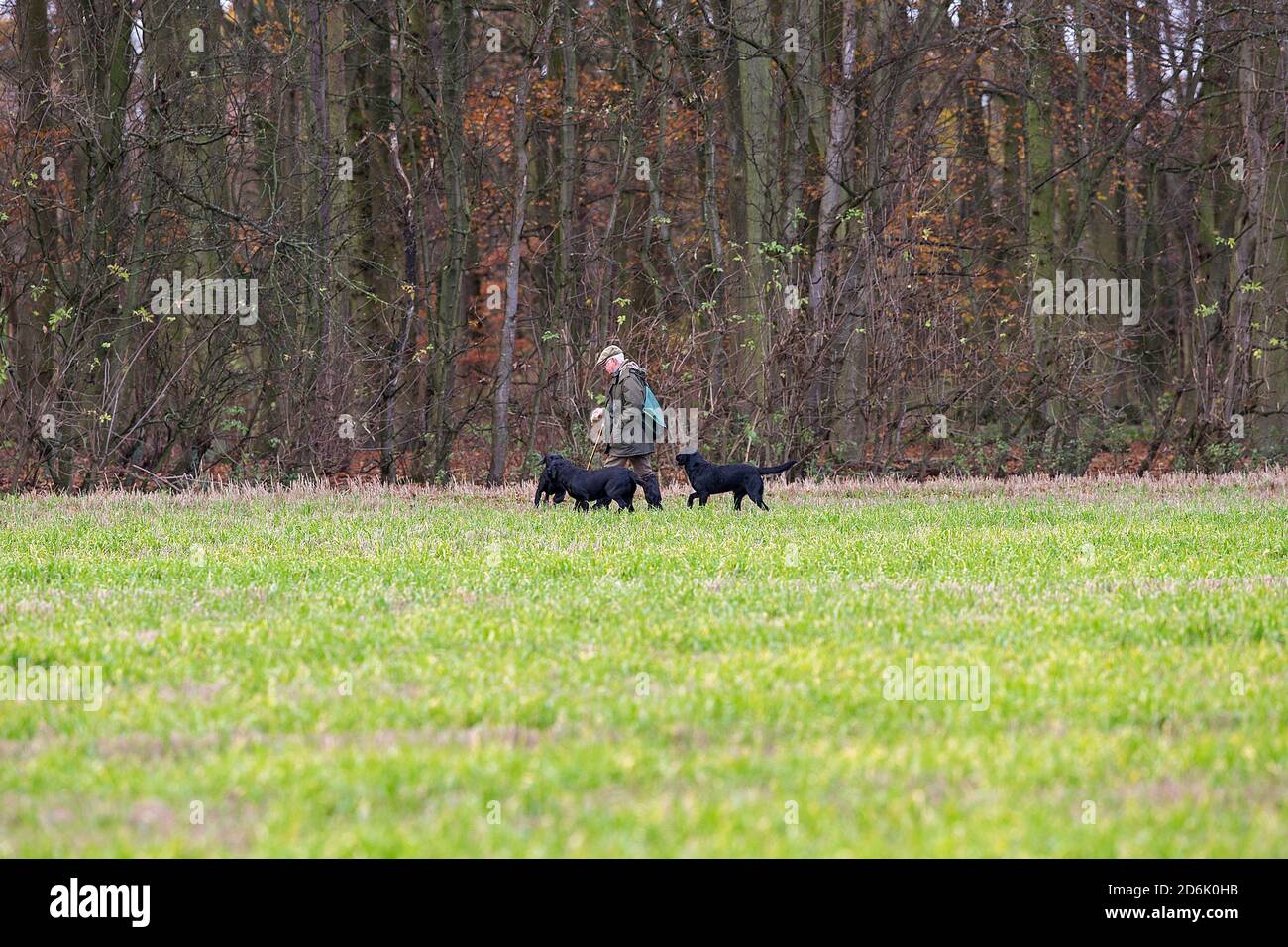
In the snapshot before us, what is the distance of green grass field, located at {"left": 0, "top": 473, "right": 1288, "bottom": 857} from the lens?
4816 millimetres

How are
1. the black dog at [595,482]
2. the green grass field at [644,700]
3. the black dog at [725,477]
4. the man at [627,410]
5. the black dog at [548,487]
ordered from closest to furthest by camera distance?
the green grass field at [644,700]
the black dog at [595,482]
the black dog at [725,477]
the black dog at [548,487]
the man at [627,410]

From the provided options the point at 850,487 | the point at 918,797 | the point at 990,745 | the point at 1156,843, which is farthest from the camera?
the point at 850,487

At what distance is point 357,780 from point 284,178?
1983cm

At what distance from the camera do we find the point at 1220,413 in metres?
23.6

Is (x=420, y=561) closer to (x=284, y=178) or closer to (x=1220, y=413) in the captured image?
(x=284, y=178)

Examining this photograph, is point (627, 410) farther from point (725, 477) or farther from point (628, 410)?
point (725, 477)

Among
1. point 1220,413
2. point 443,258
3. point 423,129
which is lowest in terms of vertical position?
point 1220,413

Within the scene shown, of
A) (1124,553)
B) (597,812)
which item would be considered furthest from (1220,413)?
(597,812)

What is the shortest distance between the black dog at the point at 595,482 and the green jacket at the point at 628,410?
72 centimetres

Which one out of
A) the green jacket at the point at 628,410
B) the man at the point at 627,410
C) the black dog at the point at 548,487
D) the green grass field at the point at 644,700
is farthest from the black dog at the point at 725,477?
the green grass field at the point at 644,700

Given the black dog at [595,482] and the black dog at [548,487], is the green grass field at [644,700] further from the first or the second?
the black dog at [548,487]

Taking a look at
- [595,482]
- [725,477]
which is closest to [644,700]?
[595,482]

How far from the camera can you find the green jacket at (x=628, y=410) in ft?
54.7

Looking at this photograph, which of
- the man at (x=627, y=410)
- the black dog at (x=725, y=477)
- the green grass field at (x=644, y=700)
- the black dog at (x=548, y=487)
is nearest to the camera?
the green grass field at (x=644, y=700)
